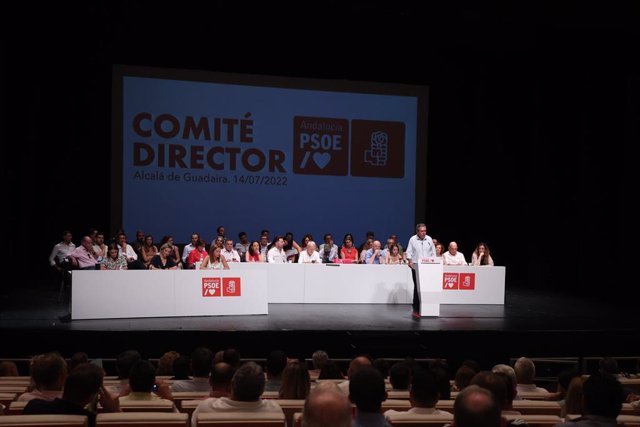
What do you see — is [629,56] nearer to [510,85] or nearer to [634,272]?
[510,85]

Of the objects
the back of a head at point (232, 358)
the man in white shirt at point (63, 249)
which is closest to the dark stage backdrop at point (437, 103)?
the man in white shirt at point (63, 249)

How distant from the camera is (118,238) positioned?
10602 mm

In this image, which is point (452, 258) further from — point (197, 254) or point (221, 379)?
point (221, 379)

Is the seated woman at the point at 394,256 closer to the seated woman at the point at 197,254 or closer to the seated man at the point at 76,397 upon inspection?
the seated woman at the point at 197,254

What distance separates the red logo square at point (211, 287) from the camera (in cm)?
912

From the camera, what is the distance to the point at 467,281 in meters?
10.9

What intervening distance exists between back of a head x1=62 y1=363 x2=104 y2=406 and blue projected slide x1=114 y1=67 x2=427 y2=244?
9.47 metres

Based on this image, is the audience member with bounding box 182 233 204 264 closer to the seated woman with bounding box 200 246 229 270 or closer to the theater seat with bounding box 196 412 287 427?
the seated woman with bounding box 200 246 229 270

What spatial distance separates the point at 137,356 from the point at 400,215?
9.48m

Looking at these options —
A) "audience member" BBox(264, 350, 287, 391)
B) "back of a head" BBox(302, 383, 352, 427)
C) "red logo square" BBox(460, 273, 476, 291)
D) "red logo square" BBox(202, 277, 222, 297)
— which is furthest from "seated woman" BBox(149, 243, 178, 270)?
"back of a head" BBox(302, 383, 352, 427)

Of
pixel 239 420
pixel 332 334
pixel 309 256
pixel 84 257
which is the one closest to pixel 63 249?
pixel 84 257

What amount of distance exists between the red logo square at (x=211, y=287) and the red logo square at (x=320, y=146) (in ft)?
14.5

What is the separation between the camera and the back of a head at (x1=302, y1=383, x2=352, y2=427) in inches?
85.3

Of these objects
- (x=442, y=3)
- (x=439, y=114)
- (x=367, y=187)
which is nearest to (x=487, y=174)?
(x=439, y=114)
